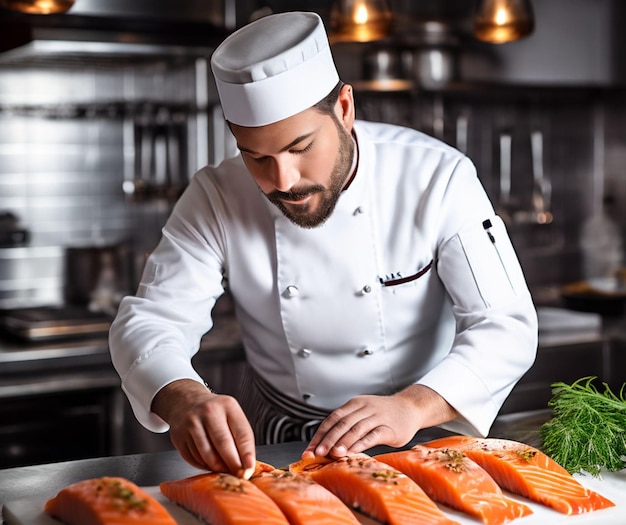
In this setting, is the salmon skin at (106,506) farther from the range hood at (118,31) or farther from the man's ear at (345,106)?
the range hood at (118,31)

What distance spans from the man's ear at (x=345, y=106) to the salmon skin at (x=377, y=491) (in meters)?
0.77

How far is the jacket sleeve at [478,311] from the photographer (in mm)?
1994

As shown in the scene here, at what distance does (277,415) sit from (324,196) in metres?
0.62

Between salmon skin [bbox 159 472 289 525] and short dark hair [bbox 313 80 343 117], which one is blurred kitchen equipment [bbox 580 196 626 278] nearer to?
short dark hair [bbox 313 80 343 117]

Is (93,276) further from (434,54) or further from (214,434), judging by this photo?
(214,434)

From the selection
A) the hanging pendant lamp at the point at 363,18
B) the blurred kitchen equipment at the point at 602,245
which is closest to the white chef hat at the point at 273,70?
the hanging pendant lamp at the point at 363,18

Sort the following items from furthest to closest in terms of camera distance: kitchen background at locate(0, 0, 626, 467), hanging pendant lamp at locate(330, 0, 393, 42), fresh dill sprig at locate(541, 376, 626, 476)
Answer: kitchen background at locate(0, 0, 626, 467) → hanging pendant lamp at locate(330, 0, 393, 42) → fresh dill sprig at locate(541, 376, 626, 476)

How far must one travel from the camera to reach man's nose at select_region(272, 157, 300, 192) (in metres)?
1.89

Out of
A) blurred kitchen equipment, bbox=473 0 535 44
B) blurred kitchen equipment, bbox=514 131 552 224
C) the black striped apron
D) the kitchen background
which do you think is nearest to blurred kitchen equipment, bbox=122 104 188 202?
the kitchen background

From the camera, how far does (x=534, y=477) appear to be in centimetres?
164

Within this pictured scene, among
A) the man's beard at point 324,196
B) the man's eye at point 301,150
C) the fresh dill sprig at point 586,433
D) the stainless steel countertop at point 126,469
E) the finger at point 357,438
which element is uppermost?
the man's eye at point 301,150

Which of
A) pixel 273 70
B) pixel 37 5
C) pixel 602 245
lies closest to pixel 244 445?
pixel 273 70

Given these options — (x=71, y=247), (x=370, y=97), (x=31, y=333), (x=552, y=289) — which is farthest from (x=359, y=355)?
(x=552, y=289)

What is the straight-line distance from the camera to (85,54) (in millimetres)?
3613
